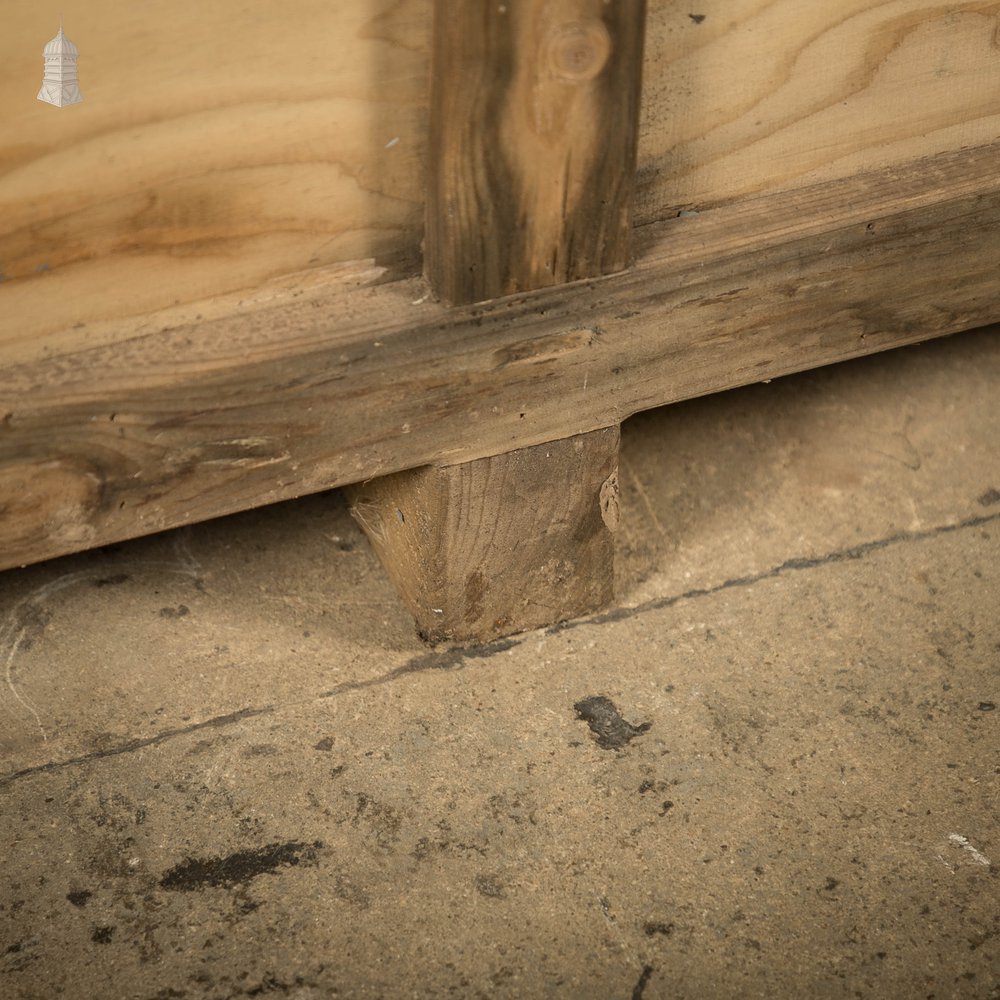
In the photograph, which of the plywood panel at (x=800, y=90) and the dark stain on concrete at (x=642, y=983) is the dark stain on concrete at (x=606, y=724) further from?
the plywood panel at (x=800, y=90)

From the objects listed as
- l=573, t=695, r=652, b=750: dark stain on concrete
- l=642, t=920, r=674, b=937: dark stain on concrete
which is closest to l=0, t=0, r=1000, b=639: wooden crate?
l=573, t=695, r=652, b=750: dark stain on concrete

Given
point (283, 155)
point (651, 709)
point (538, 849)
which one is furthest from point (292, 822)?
point (283, 155)

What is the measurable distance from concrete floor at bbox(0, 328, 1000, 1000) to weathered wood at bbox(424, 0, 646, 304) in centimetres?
51

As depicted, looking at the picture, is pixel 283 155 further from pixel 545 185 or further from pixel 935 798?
pixel 935 798

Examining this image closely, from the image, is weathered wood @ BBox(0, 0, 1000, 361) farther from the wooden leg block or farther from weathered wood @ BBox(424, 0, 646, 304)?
the wooden leg block

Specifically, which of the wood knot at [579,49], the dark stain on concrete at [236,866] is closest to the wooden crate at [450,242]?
the wood knot at [579,49]

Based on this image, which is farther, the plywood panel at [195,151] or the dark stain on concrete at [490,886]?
the dark stain on concrete at [490,886]

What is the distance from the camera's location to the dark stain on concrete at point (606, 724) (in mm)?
1687

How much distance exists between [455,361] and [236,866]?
59cm

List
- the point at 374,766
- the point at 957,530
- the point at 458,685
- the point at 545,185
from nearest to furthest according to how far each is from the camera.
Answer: the point at 545,185 < the point at 374,766 < the point at 458,685 < the point at 957,530

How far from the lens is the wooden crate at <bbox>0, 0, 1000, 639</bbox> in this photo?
139 centimetres

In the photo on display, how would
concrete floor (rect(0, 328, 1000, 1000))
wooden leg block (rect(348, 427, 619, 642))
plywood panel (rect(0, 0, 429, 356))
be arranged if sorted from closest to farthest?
plywood panel (rect(0, 0, 429, 356)), concrete floor (rect(0, 328, 1000, 1000)), wooden leg block (rect(348, 427, 619, 642))

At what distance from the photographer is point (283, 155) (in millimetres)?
1447

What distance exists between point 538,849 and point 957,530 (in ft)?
2.74
